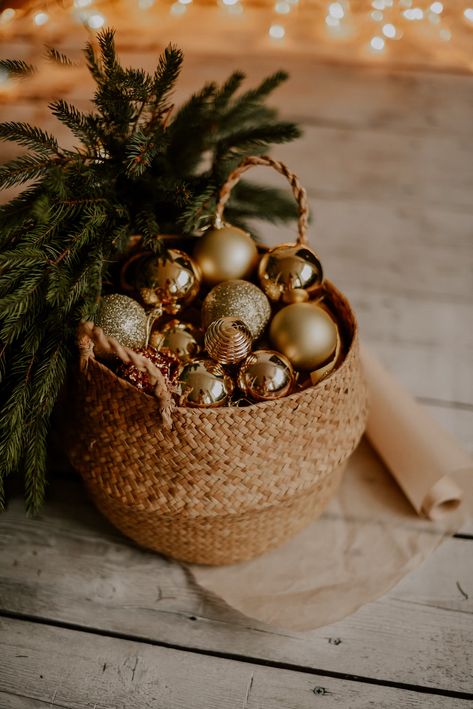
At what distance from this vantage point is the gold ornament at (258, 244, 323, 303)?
0.83 meters

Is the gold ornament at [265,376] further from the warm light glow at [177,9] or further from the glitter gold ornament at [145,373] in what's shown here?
the warm light glow at [177,9]

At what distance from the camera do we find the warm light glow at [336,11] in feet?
6.58

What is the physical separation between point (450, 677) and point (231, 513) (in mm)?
361

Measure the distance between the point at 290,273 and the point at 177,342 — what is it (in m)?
0.18

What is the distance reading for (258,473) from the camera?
2.41 ft

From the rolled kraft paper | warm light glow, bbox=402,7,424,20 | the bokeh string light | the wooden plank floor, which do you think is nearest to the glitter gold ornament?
the wooden plank floor

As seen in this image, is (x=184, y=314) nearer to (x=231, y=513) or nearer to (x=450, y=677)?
(x=231, y=513)

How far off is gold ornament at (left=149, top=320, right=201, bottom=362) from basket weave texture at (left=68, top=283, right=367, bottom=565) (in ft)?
0.36

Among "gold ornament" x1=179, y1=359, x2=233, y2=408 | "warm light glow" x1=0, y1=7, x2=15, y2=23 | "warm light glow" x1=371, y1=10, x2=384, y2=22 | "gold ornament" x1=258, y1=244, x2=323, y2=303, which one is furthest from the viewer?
"warm light glow" x1=371, y1=10, x2=384, y2=22

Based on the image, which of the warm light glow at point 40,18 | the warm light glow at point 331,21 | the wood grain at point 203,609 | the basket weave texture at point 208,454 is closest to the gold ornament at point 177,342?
the basket weave texture at point 208,454

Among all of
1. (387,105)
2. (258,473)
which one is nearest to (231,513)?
(258,473)

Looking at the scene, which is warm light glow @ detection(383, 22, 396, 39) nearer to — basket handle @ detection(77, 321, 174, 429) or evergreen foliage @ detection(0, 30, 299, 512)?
evergreen foliage @ detection(0, 30, 299, 512)

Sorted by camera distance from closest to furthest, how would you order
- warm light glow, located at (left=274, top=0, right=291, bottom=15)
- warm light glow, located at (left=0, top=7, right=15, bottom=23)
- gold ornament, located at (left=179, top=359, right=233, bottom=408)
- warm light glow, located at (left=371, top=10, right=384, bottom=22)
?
1. gold ornament, located at (left=179, top=359, right=233, bottom=408)
2. warm light glow, located at (left=0, top=7, right=15, bottom=23)
3. warm light glow, located at (left=371, top=10, right=384, bottom=22)
4. warm light glow, located at (left=274, top=0, right=291, bottom=15)

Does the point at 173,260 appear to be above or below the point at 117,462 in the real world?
above
